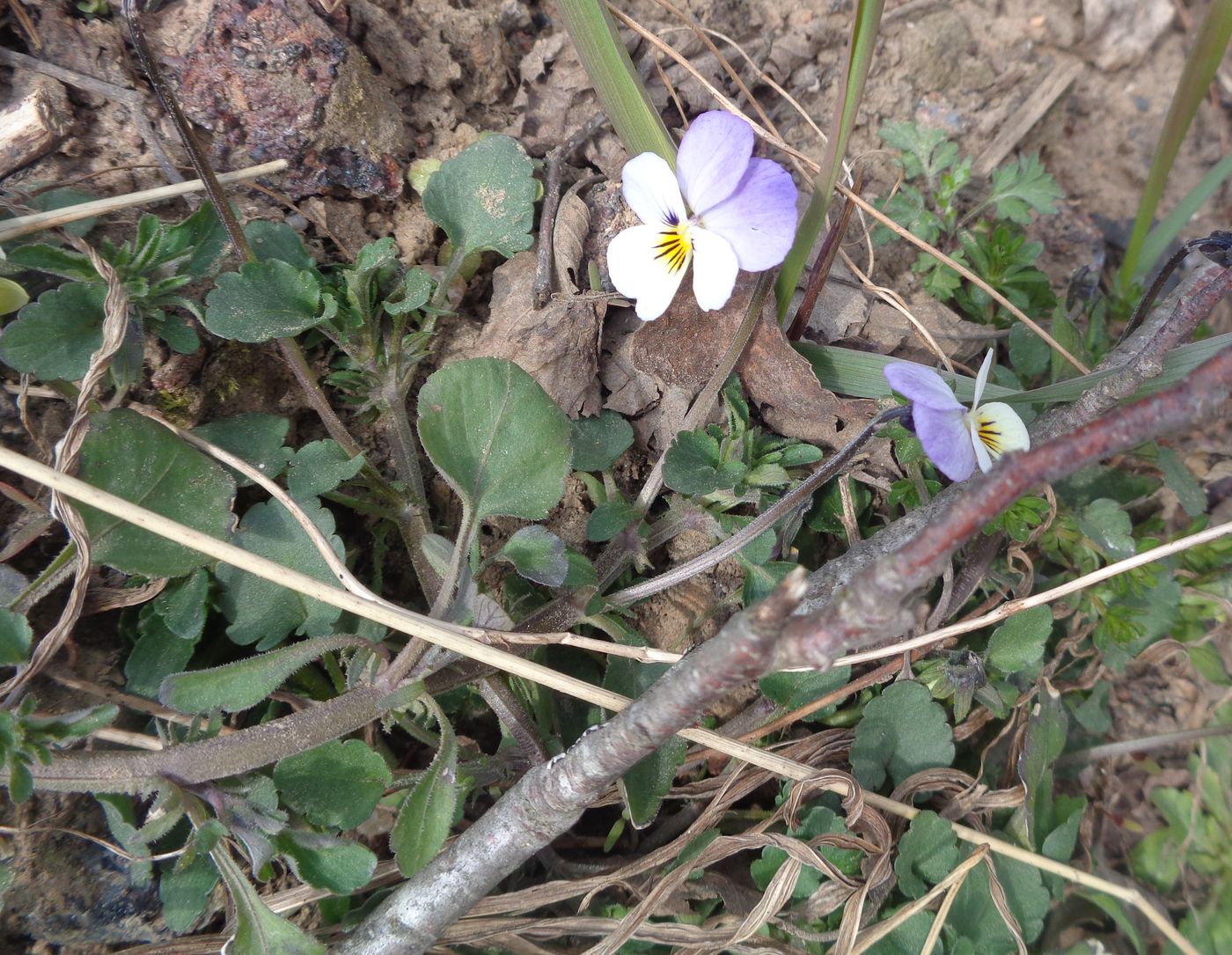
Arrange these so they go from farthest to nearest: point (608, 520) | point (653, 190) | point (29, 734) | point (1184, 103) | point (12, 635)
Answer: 1. point (1184, 103)
2. point (608, 520)
3. point (653, 190)
4. point (12, 635)
5. point (29, 734)

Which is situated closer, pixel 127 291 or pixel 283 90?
pixel 127 291

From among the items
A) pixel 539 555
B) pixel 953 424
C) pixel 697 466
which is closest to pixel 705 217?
pixel 697 466

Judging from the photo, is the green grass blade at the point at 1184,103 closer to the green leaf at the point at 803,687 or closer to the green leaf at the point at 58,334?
the green leaf at the point at 803,687

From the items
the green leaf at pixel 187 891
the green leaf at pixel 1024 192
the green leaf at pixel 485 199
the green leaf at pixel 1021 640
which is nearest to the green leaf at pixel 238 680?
the green leaf at pixel 187 891

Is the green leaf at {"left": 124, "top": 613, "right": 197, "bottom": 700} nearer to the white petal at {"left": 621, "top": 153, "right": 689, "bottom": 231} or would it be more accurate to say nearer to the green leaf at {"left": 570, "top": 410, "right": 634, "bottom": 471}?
the green leaf at {"left": 570, "top": 410, "right": 634, "bottom": 471}

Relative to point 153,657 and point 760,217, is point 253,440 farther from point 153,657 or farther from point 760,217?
point 760,217

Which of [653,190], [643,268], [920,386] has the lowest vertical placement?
[920,386]

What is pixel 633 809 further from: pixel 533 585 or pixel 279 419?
pixel 279 419
